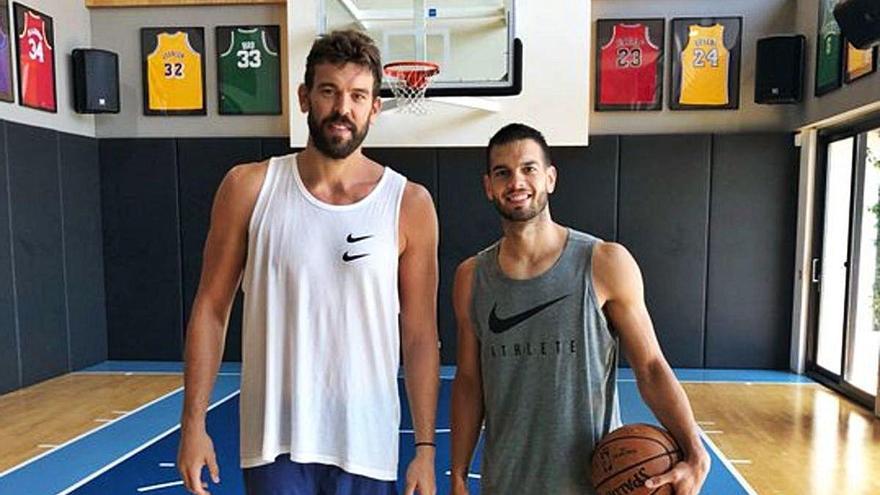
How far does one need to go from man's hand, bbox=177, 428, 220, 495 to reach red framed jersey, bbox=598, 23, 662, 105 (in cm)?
548

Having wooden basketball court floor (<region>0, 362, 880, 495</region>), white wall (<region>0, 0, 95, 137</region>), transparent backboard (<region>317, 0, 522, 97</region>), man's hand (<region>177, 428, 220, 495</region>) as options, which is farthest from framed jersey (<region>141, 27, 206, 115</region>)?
man's hand (<region>177, 428, 220, 495</region>)

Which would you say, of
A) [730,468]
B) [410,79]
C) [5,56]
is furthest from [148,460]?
[5,56]

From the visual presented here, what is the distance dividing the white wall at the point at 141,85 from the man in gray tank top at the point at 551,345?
533 cm

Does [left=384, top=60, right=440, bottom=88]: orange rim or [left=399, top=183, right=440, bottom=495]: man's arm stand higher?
[left=384, top=60, right=440, bottom=88]: orange rim

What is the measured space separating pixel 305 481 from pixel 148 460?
2698 mm

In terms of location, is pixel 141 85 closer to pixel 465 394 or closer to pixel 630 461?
pixel 465 394

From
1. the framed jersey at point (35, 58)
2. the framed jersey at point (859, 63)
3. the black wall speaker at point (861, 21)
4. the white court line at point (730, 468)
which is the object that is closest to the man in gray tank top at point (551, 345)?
the white court line at point (730, 468)

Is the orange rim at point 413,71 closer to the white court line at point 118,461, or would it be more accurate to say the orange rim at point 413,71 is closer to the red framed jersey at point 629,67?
the red framed jersey at point 629,67

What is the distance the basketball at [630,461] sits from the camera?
1490 millimetres

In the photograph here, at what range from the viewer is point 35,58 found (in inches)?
228

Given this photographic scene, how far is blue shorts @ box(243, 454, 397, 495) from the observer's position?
1.54m

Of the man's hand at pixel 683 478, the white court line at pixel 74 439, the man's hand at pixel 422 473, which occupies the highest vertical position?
the man's hand at pixel 683 478

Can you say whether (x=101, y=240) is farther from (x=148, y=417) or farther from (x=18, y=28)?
(x=148, y=417)

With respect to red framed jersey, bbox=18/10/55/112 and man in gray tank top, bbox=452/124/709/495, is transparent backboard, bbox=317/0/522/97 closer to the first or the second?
red framed jersey, bbox=18/10/55/112
